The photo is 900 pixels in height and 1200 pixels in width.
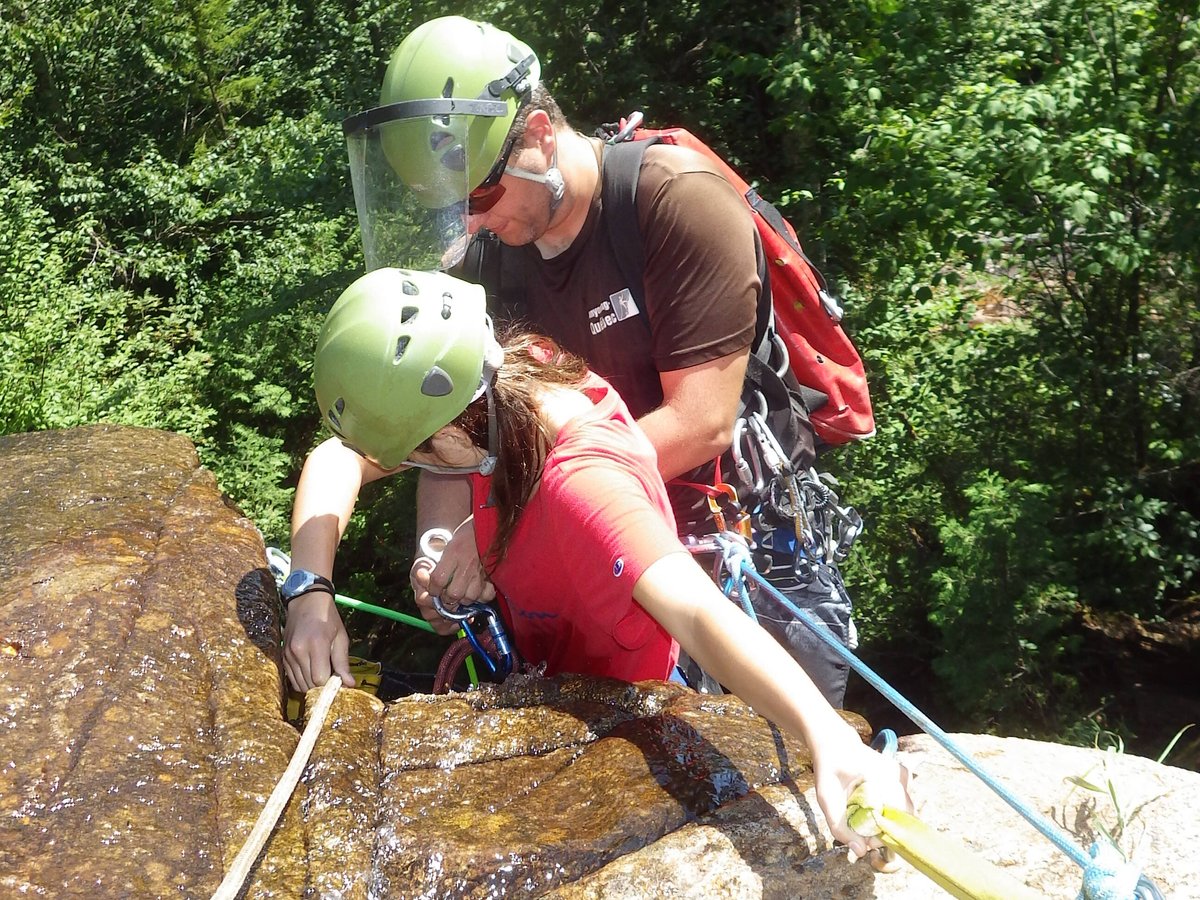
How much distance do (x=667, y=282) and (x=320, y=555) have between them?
1045 mm

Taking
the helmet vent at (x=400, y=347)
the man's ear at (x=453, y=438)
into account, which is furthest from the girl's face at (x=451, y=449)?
the helmet vent at (x=400, y=347)

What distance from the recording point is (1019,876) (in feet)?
6.61

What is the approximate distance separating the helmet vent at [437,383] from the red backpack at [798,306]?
0.73 metres

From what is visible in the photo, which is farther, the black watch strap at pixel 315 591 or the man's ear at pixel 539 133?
the man's ear at pixel 539 133

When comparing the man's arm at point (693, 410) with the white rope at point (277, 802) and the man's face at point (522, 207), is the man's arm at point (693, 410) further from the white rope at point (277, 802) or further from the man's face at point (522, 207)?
the white rope at point (277, 802)

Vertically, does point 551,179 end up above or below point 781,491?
above

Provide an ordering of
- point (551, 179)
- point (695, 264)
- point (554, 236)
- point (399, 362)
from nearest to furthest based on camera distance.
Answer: point (399, 362), point (695, 264), point (551, 179), point (554, 236)

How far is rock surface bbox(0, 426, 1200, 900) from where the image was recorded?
1914 millimetres

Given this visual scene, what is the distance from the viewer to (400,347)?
7.43 ft

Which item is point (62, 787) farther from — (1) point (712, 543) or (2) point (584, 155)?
(2) point (584, 155)

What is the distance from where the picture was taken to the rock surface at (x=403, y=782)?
6.28ft

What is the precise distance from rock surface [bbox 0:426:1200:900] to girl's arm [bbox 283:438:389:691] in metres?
0.08

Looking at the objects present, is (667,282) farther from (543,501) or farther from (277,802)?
(277,802)

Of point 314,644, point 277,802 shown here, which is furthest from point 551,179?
point 277,802
